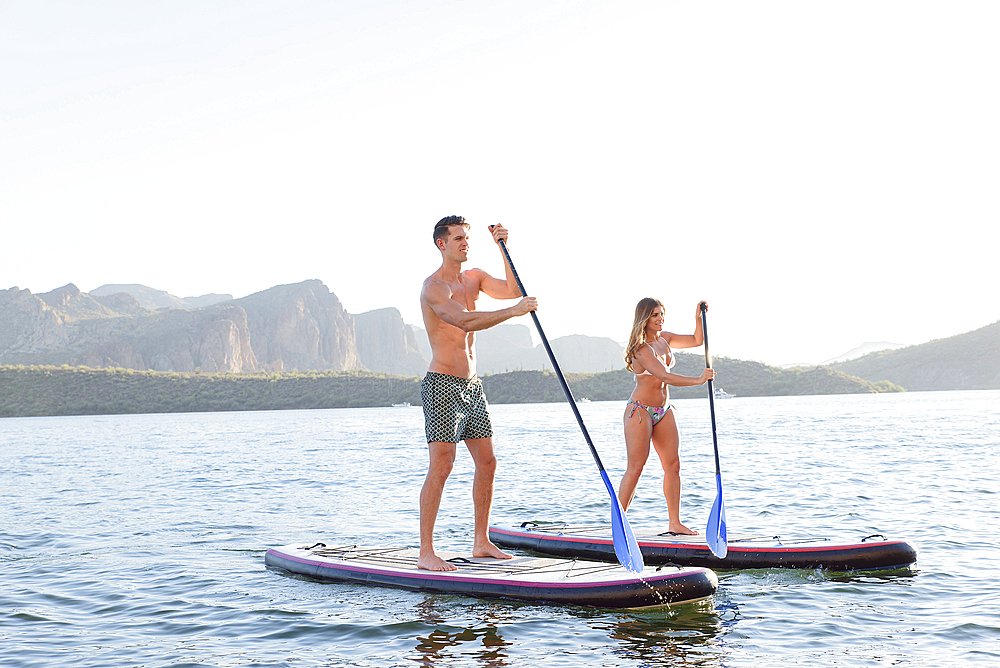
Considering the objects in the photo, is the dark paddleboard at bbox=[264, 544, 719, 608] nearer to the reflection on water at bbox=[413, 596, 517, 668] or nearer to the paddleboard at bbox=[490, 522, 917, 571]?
the reflection on water at bbox=[413, 596, 517, 668]

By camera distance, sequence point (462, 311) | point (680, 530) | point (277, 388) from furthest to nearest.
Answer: point (277, 388)
point (680, 530)
point (462, 311)

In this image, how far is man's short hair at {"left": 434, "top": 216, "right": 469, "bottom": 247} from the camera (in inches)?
274

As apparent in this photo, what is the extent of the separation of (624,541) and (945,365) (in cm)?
15150

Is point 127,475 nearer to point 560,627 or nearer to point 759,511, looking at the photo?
point 759,511

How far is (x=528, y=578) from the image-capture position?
21.5ft

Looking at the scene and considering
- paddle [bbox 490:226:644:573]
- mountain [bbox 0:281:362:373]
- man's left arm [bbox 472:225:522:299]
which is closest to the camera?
paddle [bbox 490:226:644:573]

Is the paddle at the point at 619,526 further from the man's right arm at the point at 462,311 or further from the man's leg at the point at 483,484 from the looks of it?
the man's leg at the point at 483,484

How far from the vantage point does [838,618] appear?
20.9ft

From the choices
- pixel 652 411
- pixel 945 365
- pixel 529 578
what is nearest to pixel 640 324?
pixel 652 411

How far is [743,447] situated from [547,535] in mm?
22106

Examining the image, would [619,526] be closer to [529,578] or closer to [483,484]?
[529,578]

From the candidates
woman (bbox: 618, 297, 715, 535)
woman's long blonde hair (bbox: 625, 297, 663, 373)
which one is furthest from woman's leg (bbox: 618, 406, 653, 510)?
woman's long blonde hair (bbox: 625, 297, 663, 373)

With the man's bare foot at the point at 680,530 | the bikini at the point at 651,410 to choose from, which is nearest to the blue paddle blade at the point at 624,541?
the bikini at the point at 651,410

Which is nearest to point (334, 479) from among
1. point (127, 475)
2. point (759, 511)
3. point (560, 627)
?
point (127, 475)
